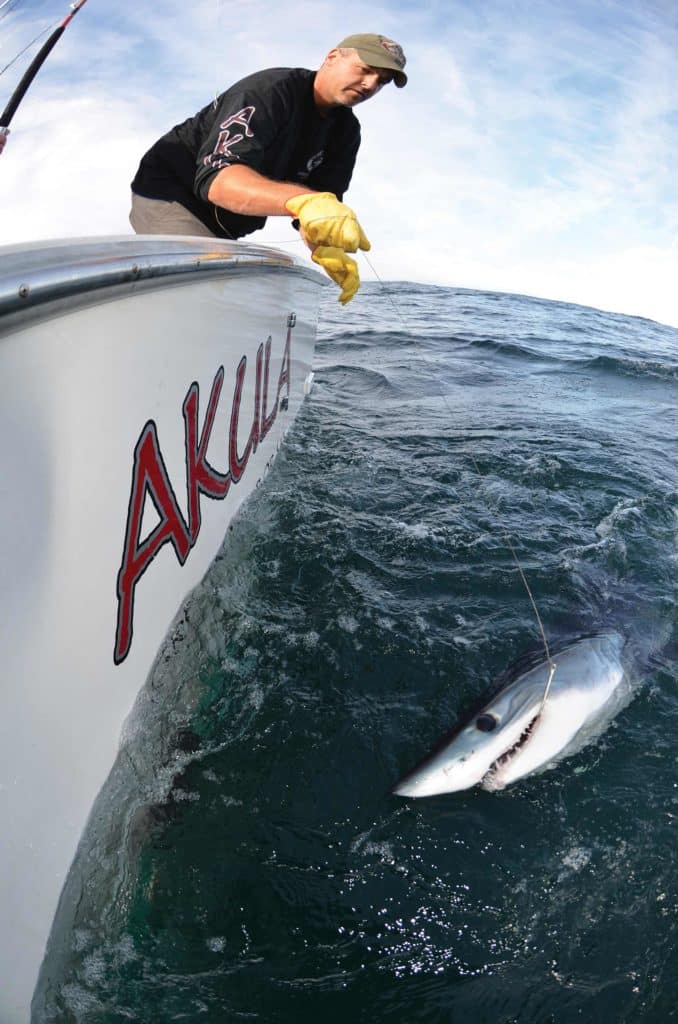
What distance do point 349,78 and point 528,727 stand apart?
1976 mm

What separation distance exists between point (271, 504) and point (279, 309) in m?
0.86

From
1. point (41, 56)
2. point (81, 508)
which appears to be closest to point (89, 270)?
point (81, 508)

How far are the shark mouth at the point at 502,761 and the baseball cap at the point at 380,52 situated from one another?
188cm

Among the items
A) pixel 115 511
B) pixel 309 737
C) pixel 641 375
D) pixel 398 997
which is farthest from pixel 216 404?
pixel 641 375

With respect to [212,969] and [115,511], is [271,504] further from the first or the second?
[212,969]

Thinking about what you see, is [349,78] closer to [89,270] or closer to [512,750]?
[89,270]

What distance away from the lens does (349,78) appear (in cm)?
202

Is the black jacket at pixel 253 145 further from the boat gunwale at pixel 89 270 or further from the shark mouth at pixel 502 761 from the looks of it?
the shark mouth at pixel 502 761

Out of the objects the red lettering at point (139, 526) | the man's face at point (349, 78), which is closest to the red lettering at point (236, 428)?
the red lettering at point (139, 526)

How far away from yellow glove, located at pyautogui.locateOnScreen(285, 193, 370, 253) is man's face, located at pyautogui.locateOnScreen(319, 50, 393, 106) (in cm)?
49

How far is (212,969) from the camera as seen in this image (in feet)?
4.01

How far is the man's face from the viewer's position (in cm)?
198

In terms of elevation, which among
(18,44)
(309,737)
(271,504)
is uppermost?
(18,44)

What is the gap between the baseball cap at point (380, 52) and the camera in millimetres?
1896
